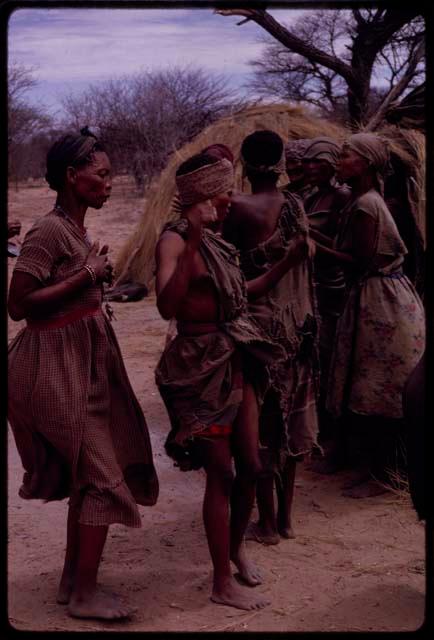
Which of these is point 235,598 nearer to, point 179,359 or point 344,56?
point 179,359

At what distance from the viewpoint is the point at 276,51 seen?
76.3 feet

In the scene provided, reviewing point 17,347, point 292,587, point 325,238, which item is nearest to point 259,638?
point 292,587

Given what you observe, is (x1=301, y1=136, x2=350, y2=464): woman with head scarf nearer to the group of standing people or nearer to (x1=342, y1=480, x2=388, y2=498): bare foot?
(x1=342, y1=480, x2=388, y2=498): bare foot

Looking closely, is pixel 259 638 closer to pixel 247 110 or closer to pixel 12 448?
pixel 12 448

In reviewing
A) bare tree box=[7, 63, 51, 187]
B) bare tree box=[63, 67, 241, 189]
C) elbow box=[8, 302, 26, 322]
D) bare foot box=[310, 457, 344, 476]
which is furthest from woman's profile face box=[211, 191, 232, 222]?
bare tree box=[7, 63, 51, 187]

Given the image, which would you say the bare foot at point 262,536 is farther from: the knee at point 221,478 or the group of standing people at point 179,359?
the knee at point 221,478

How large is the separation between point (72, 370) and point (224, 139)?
5865 mm

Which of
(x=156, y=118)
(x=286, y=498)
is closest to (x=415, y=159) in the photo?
(x=286, y=498)

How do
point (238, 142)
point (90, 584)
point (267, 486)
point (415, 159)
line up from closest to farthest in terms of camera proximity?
point (90, 584) → point (267, 486) → point (415, 159) → point (238, 142)

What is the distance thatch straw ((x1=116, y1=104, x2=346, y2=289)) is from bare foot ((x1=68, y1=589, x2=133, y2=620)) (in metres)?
4.36

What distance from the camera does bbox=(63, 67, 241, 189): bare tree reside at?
1997 cm

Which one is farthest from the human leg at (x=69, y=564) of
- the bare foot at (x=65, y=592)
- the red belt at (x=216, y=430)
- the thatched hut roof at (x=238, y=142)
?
the thatched hut roof at (x=238, y=142)

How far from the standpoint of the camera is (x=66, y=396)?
3.11m

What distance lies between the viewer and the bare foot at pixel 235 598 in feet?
10.8
